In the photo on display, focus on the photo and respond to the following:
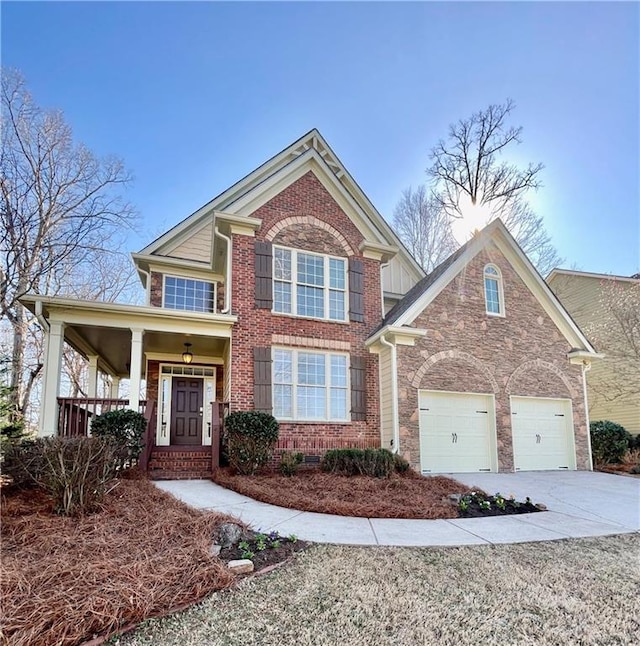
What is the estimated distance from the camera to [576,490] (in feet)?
29.0

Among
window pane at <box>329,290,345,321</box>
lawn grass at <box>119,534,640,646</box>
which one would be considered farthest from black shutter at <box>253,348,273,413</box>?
lawn grass at <box>119,534,640,646</box>

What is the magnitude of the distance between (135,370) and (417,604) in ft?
25.9

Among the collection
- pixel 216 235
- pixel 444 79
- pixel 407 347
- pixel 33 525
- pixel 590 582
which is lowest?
pixel 590 582

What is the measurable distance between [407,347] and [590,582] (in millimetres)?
6977

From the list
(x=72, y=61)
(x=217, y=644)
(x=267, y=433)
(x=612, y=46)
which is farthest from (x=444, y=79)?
(x=217, y=644)

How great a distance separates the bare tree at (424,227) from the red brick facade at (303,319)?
13664mm

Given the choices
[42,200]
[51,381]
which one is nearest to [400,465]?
[51,381]

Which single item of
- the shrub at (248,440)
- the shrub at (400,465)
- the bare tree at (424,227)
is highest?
A: the bare tree at (424,227)

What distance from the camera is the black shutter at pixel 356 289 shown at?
11793mm

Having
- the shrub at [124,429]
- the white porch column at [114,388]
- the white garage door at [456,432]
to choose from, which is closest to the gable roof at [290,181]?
the white garage door at [456,432]

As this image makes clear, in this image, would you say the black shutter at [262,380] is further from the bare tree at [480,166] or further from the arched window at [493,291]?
the bare tree at [480,166]

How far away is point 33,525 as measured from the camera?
472cm

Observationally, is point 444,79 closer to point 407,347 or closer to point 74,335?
point 407,347

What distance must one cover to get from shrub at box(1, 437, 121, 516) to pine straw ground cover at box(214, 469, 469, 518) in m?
2.36
